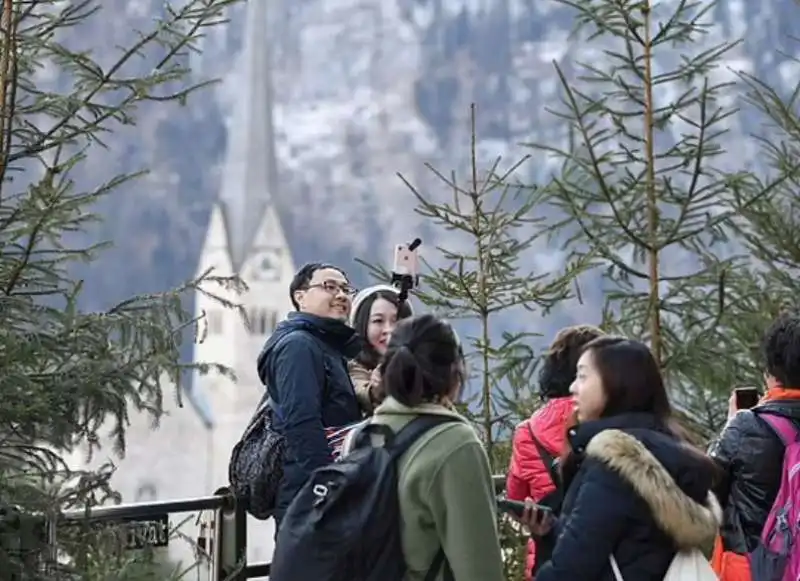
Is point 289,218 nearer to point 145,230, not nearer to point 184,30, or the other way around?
point 145,230

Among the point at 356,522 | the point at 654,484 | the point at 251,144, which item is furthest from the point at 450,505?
the point at 251,144

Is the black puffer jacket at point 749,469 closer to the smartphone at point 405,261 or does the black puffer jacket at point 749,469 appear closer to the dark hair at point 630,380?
the dark hair at point 630,380

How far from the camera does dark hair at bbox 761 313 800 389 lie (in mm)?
3201

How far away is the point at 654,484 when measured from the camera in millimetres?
2535

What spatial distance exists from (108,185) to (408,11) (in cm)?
7670

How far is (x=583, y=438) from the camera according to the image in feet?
8.77

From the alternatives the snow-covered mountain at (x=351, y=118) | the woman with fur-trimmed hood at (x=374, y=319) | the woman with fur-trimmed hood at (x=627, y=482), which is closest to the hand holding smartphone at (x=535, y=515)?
the woman with fur-trimmed hood at (x=627, y=482)

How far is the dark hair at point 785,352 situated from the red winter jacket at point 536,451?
53cm

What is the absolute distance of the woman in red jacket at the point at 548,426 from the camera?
Answer: 3268mm

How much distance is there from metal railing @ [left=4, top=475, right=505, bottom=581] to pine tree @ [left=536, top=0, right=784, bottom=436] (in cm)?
275

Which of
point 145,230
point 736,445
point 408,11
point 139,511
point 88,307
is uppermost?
point 408,11

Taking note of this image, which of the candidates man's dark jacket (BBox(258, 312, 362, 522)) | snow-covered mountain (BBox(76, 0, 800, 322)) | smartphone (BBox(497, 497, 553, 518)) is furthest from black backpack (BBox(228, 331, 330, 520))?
snow-covered mountain (BBox(76, 0, 800, 322))

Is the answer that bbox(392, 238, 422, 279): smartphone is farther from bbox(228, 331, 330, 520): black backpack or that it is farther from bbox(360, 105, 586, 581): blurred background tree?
bbox(360, 105, 586, 581): blurred background tree

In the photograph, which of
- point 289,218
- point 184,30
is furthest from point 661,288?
point 289,218
